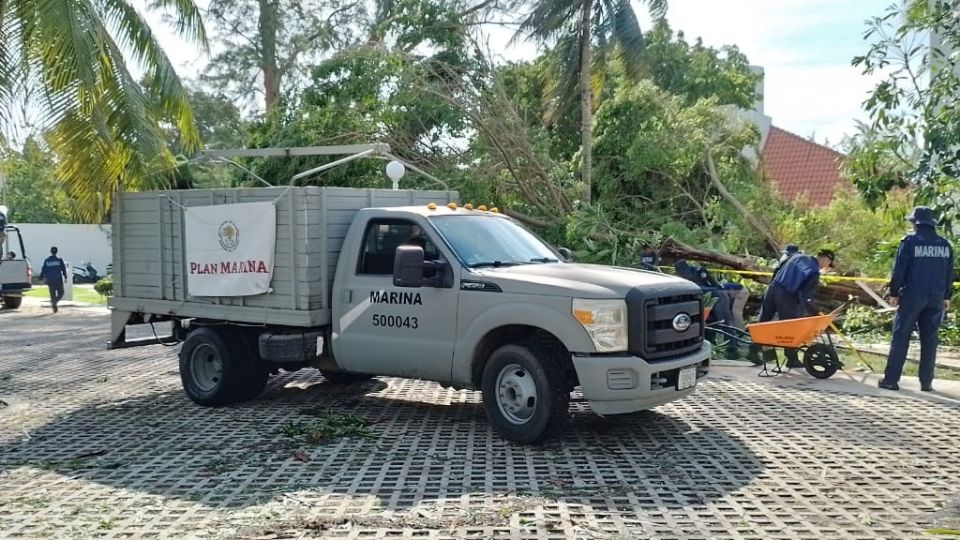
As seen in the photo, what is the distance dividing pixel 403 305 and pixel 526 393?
1377 millimetres

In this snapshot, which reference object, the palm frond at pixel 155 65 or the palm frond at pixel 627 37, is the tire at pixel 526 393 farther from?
the palm frond at pixel 627 37

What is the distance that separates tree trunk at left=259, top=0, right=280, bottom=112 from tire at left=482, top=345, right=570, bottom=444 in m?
23.1

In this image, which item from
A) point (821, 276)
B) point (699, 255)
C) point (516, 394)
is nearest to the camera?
point (516, 394)

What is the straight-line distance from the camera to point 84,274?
132 ft

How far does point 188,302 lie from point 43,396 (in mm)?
2205

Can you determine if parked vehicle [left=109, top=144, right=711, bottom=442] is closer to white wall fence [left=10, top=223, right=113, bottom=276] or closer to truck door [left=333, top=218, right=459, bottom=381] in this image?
truck door [left=333, top=218, right=459, bottom=381]

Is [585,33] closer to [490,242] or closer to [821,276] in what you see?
[821,276]

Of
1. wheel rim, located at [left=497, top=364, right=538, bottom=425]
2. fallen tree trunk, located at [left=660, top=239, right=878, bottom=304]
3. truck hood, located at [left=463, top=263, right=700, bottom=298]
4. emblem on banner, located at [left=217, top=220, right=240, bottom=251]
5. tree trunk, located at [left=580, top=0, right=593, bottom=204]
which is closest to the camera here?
truck hood, located at [left=463, top=263, right=700, bottom=298]

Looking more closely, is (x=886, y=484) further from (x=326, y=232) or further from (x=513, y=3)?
(x=513, y=3)

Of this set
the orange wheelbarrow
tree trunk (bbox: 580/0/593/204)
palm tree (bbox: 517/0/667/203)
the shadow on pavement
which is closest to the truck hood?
the shadow on pavement

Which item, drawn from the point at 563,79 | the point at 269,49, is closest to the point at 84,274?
the point at 269,49

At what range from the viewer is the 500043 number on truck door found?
7473 mm

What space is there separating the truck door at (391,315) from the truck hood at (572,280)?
0.44 meters

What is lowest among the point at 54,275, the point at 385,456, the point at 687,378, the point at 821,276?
the point at 385,456
